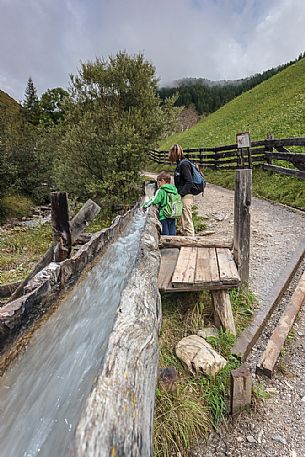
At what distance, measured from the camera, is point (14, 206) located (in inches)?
622

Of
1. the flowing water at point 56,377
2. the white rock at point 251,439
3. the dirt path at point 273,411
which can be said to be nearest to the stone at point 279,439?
the dirt path at point 273,411

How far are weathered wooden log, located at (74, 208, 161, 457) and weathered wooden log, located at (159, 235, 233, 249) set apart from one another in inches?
90.0

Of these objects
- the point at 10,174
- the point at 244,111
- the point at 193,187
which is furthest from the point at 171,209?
the point at 244,111

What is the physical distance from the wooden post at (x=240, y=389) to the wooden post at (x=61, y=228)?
2.88 metres

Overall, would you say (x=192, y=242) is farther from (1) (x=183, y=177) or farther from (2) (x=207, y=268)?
(1) (x=183, y=177)

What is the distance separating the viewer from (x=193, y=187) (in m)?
5.43

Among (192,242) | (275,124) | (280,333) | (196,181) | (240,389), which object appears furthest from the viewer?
(275,124)

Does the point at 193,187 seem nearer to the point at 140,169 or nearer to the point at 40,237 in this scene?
the point at 40,237

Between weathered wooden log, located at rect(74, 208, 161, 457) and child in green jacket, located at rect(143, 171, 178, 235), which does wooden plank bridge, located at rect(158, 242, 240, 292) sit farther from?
child in green jacket, located at rect(143, 171, 178, 235)

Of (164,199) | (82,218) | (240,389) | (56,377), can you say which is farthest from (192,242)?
(56,377)

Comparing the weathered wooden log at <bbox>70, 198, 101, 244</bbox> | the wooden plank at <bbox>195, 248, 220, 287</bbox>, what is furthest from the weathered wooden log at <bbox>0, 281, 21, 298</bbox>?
the wooden plank at <bbox>195, 248, 220, 287</bbox>

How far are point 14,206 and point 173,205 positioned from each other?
42.6 ft

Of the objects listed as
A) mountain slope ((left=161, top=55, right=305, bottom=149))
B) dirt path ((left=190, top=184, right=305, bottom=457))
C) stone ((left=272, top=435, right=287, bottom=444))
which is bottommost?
stone ((left=272, top=435, right=287, bottom=444))

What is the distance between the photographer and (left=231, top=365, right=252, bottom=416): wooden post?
2.50 m
